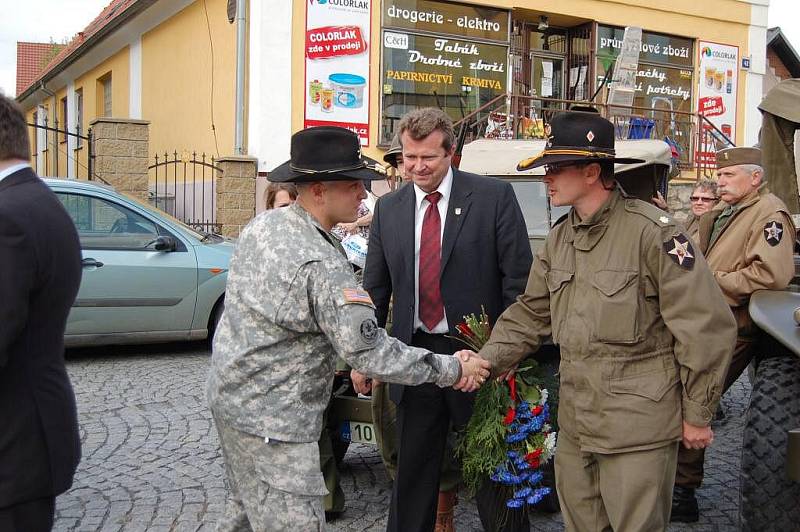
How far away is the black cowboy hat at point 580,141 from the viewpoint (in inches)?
124

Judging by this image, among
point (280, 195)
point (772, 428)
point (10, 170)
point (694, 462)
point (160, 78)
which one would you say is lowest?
point (694, 462)

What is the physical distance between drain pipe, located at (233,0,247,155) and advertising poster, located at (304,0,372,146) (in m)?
1.05

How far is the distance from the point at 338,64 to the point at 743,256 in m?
10.4

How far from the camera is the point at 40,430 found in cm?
250

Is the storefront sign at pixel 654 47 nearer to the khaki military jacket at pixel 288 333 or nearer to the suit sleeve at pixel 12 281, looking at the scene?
the khaki military jacket at pixel 288 333

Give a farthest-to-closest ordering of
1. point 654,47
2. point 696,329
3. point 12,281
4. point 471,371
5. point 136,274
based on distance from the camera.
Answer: point 654,47
point 136,274
point 471,371
point 696,329
point 12,281

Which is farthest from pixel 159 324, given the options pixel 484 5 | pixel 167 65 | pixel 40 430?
pixel 167 65

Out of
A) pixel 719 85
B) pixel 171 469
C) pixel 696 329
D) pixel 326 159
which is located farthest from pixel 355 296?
pixel 719 85

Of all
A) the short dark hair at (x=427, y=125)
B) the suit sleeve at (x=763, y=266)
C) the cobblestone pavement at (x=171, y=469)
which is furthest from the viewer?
the cobblestone pavement at (x=171, y=469)

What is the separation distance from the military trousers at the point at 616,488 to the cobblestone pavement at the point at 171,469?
4.37 ft

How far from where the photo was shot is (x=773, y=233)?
14.4 feet

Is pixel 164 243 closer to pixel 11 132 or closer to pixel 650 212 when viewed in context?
pixel 11 132

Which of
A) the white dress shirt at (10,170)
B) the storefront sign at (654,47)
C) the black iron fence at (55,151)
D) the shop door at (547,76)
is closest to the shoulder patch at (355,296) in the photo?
the white dress shirt at (10,170)

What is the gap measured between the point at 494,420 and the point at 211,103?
42.9 ft
